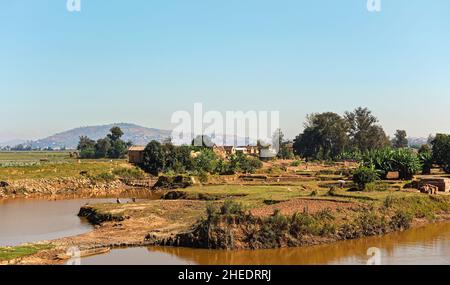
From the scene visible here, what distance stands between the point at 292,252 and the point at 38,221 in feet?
59.1

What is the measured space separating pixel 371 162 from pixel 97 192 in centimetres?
2784

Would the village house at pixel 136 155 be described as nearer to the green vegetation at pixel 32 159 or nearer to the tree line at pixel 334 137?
the green vegetation at pixel 32 159

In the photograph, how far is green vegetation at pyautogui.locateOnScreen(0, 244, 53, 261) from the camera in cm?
2046

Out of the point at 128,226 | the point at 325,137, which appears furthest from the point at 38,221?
the point at 325,137

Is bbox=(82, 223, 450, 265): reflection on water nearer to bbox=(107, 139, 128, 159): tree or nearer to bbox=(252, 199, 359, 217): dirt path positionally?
bbox=(252, 199, 359, 217): dirt path

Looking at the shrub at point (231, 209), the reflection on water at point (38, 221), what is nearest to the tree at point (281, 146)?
the reflection on water at point (38, 221)

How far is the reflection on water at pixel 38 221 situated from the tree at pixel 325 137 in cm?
5253

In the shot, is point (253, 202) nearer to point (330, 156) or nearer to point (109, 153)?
point (330, 156)

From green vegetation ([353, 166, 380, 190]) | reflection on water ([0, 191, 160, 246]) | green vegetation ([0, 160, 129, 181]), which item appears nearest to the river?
reflection on water ([0, 191, 160, 246])

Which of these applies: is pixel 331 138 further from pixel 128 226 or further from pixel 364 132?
pixel 128 226

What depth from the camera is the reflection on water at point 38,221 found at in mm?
27031

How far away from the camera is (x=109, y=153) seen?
105875 millimetres

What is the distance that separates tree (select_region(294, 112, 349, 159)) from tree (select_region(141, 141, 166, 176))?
3441 cm

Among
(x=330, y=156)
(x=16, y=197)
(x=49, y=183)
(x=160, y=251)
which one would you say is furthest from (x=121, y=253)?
(x=330, y=156)
